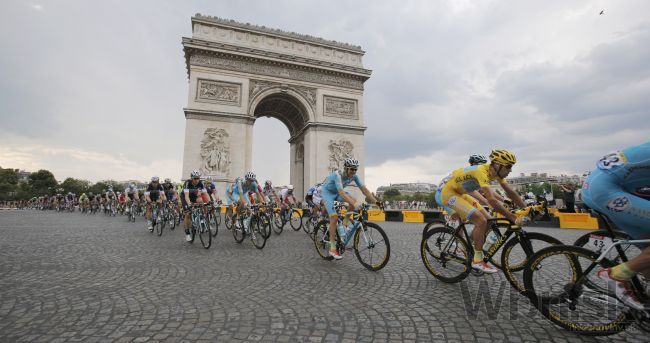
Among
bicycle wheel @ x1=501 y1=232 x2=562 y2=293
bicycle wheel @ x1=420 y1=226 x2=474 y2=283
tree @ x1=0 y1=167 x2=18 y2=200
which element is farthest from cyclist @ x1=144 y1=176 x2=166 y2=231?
tree @ x1=0 y1=167 x2=18 y2=200

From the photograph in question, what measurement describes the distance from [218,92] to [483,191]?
2174 cm

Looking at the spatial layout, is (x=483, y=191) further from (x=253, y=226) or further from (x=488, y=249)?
(x=253, y=226)

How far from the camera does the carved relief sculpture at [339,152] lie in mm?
23766

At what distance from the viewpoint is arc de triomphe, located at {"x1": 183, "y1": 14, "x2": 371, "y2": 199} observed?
21281 mm

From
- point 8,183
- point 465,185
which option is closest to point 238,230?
point 465,185

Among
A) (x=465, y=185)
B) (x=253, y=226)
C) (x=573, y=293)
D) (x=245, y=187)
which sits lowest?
(x=573, y=293)

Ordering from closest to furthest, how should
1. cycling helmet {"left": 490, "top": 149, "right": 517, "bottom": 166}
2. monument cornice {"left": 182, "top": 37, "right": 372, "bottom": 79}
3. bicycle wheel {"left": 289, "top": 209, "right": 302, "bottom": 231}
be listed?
cycling helmet {"left": 490, "top": 149, "right": 517, "bottom": 166}, bicycle wheel {"left": 289, "top": 209, "right": 302, "bottom": 231}, monument cornice {"left": 182, "top": 37, "right": 372, "bottom": 79}

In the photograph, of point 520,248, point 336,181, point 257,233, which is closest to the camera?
point 520,248

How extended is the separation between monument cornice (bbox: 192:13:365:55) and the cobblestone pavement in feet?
72.3

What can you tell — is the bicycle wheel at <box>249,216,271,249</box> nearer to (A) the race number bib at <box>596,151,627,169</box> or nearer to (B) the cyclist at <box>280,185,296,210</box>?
(B) the cyclist at <box>280,185,296,210</box>

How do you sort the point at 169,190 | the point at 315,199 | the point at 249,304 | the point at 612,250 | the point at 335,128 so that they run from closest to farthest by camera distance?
the point at 612,250 < the point at 249,304 < the point at 315,199 < the point at 169,190 < the point at 335,128

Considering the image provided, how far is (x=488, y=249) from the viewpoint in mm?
3723

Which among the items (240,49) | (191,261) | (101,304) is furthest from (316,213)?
(240,49)

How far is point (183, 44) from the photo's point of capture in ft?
70.0
